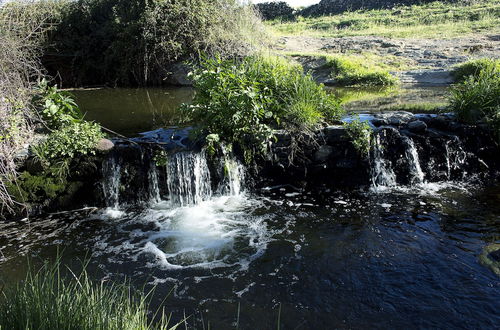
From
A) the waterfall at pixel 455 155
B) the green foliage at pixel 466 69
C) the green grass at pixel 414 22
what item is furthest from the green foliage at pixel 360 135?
the green grass at pixel 414 22

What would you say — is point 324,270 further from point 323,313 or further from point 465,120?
point 465,120

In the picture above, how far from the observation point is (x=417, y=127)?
7.62 m

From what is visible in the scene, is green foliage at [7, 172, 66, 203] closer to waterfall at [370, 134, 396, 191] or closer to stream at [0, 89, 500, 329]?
stream at [0, 89, 500, 329]

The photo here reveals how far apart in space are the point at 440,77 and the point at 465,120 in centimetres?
861

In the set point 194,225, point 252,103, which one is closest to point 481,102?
point 252,103

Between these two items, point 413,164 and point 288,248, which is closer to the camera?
point 288,248

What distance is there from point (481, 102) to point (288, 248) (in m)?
5.57

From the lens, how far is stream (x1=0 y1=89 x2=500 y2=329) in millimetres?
3842

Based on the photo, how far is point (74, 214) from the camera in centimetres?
620

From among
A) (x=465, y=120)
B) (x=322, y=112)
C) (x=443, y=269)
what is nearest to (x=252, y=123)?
(x=322, y=112)

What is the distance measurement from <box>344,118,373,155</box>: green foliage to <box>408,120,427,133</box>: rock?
1.11 metres

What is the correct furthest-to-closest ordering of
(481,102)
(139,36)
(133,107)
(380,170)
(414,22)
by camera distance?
(414,22), (139,36), (133,107), (481,102), (380,170)

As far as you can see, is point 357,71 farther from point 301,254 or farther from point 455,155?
point 301,254

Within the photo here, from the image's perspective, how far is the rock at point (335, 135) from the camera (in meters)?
7.11
